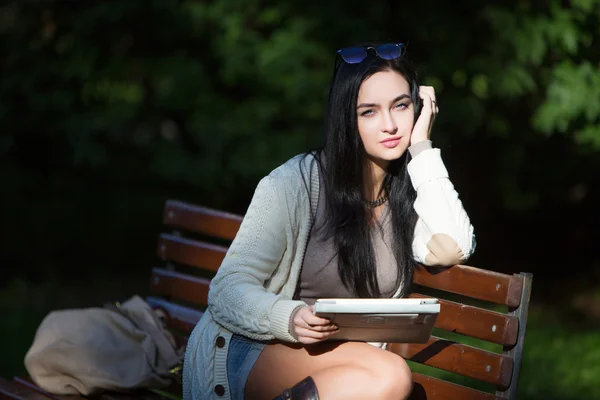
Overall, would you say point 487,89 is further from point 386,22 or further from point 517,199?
point 517,199

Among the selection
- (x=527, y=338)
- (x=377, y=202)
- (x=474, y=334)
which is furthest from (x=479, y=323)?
(x=527, y=338)

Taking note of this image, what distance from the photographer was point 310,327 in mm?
3199

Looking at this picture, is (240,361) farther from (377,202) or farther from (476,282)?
(476,282)

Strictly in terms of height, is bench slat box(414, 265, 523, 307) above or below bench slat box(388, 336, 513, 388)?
above

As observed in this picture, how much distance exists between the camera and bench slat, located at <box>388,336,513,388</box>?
3.52 meters

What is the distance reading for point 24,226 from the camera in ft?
31.0

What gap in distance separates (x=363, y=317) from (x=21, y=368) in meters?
3.58

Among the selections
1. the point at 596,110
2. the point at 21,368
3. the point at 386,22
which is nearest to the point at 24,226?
the point at 21,368

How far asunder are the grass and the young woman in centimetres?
222

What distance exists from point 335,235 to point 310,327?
0.45 meters

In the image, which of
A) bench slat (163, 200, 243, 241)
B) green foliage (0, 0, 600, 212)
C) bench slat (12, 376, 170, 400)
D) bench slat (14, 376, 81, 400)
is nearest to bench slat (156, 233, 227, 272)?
bench slat (163, 200, 243, 241)

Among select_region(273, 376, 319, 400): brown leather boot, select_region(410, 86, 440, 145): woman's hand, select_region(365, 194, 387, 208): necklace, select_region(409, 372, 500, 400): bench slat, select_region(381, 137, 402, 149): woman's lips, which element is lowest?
select_region(409, 372, 500, 400): bench slat

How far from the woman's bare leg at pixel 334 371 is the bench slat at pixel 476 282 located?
0.45m

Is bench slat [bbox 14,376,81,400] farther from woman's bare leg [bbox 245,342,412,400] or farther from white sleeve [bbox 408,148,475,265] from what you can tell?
white sleeve [bbox 408,148,475,265]
